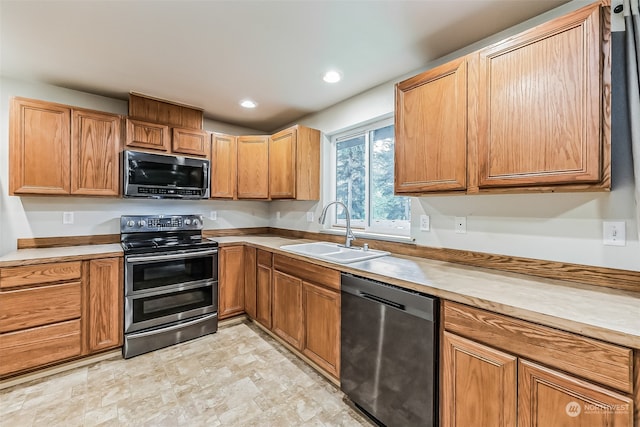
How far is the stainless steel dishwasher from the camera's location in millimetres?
1369

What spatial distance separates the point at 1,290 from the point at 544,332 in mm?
3248

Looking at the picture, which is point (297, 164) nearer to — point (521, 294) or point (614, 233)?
point (521, 294)

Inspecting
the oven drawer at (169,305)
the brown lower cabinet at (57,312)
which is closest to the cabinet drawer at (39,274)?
the brown lower cabinet at (57,312)

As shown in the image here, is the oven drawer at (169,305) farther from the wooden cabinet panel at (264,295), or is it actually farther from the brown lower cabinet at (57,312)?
the wooden cabinet panel at (264,295)

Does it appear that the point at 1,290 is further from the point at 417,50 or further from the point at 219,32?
the point at 417,50

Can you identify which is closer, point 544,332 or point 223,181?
point 544,332

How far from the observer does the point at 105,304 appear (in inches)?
91.0

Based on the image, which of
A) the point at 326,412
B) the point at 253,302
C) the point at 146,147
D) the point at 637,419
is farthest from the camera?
the point at 253,302

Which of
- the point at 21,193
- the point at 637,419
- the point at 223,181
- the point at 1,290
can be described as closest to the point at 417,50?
the point at 637,419

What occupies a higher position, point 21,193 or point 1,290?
point 21,193

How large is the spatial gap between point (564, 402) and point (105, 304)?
9.88 feet

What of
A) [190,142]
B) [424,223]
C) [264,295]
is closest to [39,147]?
[190,142]

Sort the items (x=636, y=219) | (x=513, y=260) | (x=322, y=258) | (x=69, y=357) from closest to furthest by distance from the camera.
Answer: (x=636, y=219) < (x=513, y=260) < (x=322, y=258) < (x=69, y=357)

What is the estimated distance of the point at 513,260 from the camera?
5.41 ft
